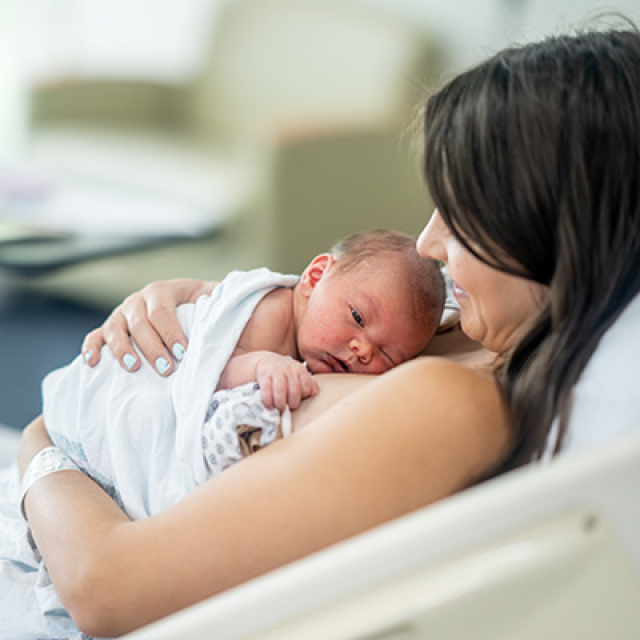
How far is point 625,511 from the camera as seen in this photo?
87 cm

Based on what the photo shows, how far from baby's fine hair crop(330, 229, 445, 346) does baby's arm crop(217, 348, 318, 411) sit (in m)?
0.27

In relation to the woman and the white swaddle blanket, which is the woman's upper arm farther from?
the white swaddle blanket

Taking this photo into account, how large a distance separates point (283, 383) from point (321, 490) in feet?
0.72

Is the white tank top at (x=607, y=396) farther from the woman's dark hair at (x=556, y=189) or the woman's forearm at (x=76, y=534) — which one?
the woman's forearm at (x=76, y=534)

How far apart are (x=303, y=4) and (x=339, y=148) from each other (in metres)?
0.75

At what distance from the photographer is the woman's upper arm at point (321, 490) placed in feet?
3.35

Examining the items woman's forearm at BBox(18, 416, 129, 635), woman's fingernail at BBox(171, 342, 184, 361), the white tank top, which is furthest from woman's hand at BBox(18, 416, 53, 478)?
the white tank top

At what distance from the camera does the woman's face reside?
1.18 metres

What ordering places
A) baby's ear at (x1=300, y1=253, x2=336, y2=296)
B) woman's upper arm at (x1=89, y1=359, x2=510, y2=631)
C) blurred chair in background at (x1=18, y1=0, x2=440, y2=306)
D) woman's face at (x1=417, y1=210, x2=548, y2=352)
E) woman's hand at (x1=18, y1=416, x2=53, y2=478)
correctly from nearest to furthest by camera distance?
1. woman's upper arm at (x1=89, y1=359, x2=510, y2=631)
2. woman's face at (x1=417, y1=210, x2=548, y2=352)
3. woman's hand at (x1=18, y1=416, x2=53, y2=478)
4. baby's ear at (x1=300, y1=253, x2=336, y2=296)
5. blurred chair in background at (x1=18, y1=0, x2=440, y2=306)

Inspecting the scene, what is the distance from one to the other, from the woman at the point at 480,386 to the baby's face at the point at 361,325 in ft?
1.00

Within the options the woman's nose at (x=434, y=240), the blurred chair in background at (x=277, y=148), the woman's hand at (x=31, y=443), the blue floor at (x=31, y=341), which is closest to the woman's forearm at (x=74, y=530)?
the woman's hand at (x=31, y=443)

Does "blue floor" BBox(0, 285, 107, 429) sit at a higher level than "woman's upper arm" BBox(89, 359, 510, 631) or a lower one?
lower

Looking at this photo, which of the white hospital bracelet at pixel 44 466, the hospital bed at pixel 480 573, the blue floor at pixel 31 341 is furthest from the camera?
the blue floor at pixel 31 341

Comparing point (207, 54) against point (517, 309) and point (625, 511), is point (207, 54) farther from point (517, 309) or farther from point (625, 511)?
point (625, 511)
